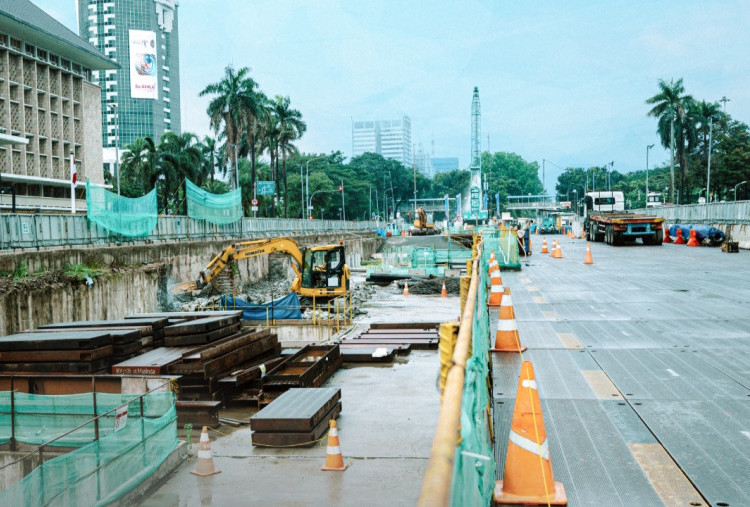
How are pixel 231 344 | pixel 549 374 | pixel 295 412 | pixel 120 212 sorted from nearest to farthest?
1. pixel 549 374
2. pixel 295 412
3. pixel 231 344
4. pixel 120 212

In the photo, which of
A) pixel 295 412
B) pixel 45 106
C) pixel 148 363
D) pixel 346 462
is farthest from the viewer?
pixel 45 106

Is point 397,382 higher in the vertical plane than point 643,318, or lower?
lower

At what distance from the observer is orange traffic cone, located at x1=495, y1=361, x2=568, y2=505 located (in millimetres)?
4777

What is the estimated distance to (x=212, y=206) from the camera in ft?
130

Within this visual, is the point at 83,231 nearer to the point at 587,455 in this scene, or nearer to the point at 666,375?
the point at 666,375

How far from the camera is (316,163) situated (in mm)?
133875

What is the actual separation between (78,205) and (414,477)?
211 ft

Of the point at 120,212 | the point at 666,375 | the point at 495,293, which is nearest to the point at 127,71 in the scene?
the point at 120,212

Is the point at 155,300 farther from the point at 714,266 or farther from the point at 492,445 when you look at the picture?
the point at 492,445

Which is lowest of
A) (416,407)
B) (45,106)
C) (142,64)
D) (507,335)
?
(416,407)

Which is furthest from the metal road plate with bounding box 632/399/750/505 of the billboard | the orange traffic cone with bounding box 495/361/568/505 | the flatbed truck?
the billboard

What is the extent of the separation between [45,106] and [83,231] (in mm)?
44148

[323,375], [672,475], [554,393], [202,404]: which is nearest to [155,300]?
[323,375]

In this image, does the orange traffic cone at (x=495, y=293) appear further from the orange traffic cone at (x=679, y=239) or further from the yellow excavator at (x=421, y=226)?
the yellow excavator at (x=421, y=226)
